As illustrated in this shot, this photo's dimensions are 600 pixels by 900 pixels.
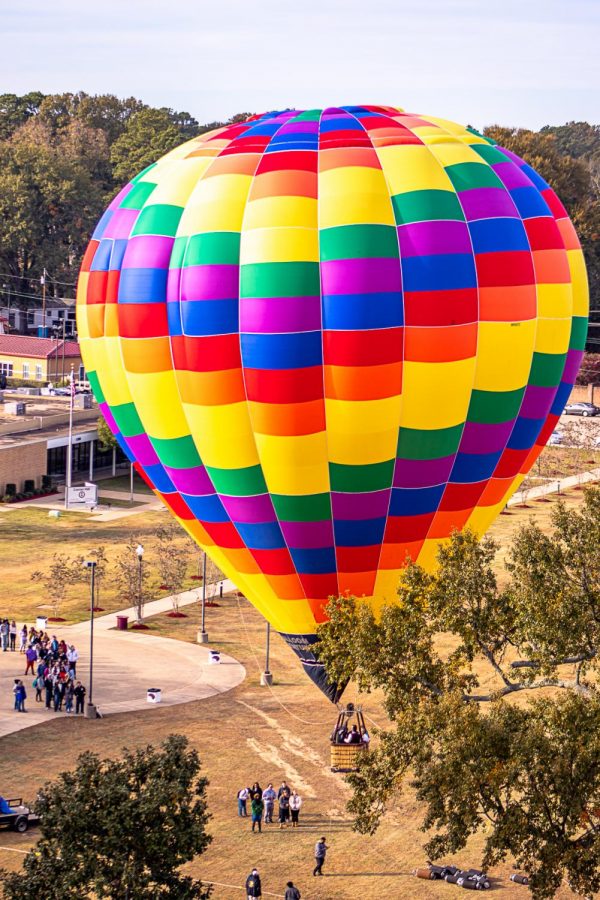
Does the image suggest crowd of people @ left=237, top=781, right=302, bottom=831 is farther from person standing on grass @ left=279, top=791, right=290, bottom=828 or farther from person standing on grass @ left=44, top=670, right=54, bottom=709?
person standing on grass @ left=44, top=670, right=54, bottom=709

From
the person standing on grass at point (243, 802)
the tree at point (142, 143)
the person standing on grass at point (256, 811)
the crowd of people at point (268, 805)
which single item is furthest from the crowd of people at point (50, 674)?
the tree at point (142, 143)

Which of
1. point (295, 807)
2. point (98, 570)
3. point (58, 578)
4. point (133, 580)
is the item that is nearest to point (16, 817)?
point (295, 807)

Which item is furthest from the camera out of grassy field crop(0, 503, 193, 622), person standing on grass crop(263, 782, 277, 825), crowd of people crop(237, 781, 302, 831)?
grassy field crop(0, 503, 193, 622)

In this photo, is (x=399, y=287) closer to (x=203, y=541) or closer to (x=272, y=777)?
(x=203, y=541)

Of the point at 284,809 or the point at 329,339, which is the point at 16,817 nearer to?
the point at 284,809

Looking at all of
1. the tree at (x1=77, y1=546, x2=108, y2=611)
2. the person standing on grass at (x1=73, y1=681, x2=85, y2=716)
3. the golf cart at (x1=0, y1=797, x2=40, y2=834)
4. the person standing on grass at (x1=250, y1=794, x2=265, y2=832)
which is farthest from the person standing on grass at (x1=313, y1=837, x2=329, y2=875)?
the tree at (x1=77, y1=546, x2=108, y2=611)

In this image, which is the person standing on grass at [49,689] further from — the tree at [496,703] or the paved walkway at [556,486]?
the paved walkway at [556,486]
